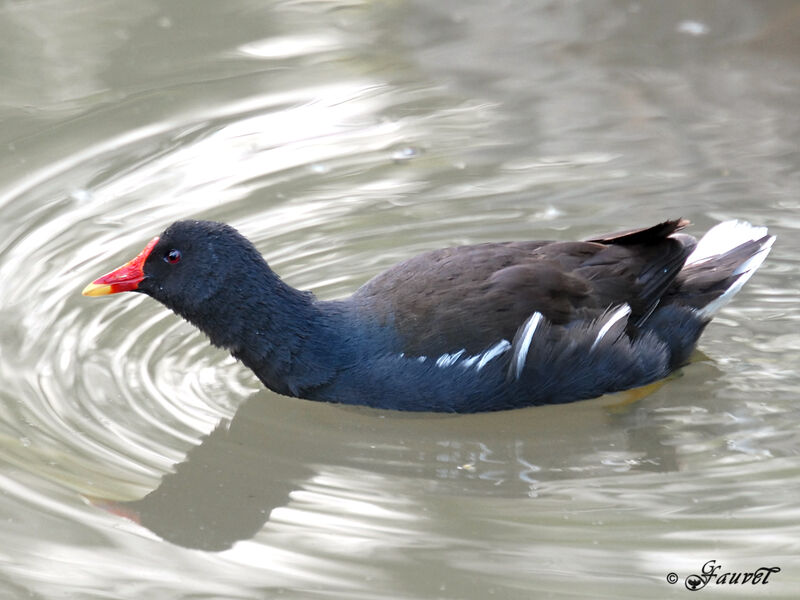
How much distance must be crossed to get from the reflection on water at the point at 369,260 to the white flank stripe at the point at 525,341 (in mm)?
239

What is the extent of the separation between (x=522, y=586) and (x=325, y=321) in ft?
5.47

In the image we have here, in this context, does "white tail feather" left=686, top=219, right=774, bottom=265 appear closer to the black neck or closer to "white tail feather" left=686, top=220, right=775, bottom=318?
"white tail feather" left=686, top=220, right=775, bottom=318

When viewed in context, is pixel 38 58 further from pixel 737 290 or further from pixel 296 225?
pixel 737 290

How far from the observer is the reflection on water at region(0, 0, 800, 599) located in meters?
4.45

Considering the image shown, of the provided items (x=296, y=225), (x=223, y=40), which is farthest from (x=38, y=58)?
(x=296, y=225)

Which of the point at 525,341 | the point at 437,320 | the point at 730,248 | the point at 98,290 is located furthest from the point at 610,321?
the point at 98,290

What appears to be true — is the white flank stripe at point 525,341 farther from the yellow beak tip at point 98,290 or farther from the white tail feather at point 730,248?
the yellow beak tip at point 98,290

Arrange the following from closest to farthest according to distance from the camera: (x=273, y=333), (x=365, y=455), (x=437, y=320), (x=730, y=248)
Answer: (x=365, y=455) → (x=437, y=320) → (x=273, y=333) → (x=730, y=248)

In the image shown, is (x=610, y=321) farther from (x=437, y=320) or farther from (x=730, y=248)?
(x=730, y=248)

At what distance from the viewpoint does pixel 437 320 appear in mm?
5262

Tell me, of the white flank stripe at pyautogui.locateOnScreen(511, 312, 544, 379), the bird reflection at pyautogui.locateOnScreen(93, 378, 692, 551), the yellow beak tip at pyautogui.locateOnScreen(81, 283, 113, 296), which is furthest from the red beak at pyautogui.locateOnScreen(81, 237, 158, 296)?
the white flank stripe at pyautogui.locateOnScreen(511, 312, 544, 379)

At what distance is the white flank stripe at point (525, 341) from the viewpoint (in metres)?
5.30

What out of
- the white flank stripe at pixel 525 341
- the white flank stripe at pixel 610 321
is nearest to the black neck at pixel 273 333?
the white flank stripe at pixel 525 341

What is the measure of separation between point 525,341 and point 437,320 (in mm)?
379
